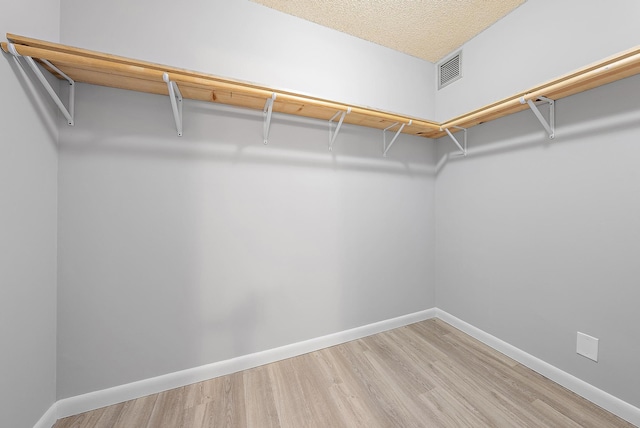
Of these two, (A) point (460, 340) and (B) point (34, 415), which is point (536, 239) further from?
(B) point (34, 415)

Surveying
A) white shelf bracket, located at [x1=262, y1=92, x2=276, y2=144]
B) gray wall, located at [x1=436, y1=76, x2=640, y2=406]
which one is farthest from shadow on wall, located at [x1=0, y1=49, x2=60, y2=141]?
gray wall, located at [x1=436, y1=76, x2=640, y2=406]

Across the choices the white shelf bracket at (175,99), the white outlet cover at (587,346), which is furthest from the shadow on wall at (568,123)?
the white shelf bracket at (175,99)

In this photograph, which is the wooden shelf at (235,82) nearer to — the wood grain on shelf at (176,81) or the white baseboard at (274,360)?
the wood grain on shelf at (176,81)

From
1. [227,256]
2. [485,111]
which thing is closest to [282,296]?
[227,256]

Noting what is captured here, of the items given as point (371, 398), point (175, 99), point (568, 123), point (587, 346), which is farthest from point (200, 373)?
point (568, 123)

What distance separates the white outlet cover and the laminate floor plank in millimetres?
236

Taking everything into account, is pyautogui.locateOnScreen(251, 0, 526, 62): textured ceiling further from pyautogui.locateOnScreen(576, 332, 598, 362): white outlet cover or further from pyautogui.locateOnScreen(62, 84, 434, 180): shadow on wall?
pyautogui.locateOnScreen(576, 332, 598, 362): white outlet cover

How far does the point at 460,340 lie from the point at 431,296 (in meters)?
0.43

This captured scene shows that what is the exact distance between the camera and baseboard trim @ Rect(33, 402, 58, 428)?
102 cm

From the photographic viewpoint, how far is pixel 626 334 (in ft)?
3.70

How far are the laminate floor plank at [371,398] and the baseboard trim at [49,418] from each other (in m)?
0.04

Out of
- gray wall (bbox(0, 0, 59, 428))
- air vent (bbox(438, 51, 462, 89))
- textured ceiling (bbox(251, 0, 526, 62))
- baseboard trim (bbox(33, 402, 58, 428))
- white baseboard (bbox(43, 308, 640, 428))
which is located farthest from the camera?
air vent (bbox(438, 51, 462, 89))

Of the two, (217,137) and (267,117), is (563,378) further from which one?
(217,137)

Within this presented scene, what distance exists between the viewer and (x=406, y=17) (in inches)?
62.6
